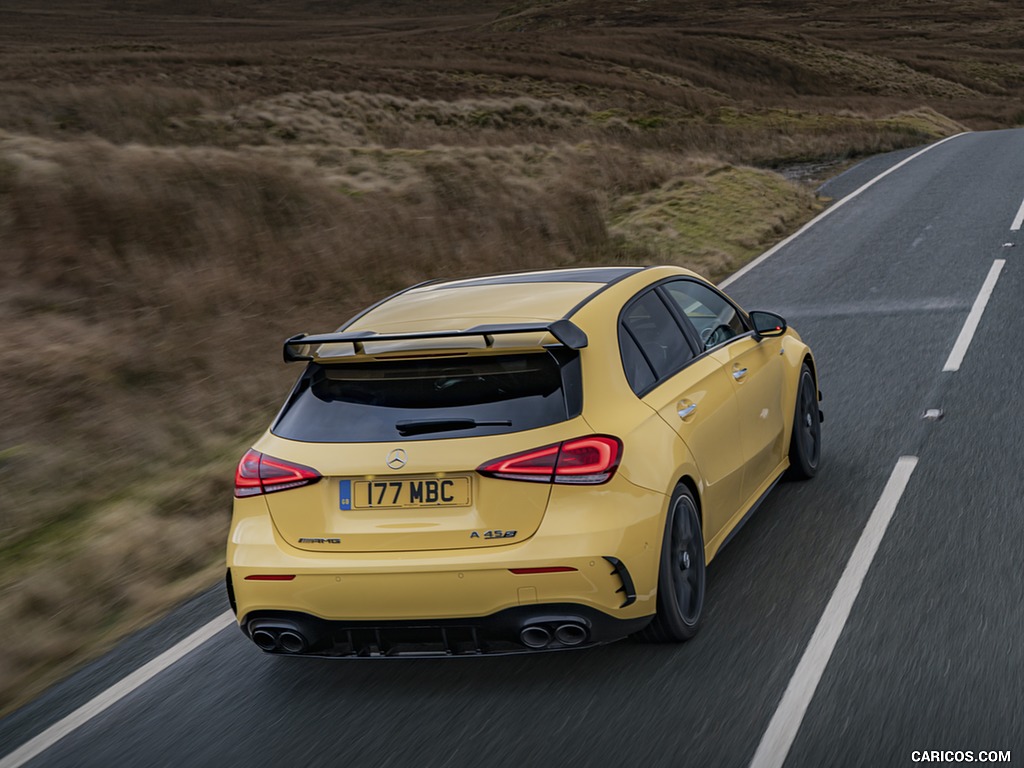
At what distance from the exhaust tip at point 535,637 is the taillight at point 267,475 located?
965 mm

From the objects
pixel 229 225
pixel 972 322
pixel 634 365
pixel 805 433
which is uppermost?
pixel 634 365

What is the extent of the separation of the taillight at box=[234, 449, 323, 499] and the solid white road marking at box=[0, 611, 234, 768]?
0.99 m

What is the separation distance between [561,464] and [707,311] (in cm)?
249

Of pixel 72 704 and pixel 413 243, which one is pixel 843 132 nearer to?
pixel 413 243

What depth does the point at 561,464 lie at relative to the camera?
429 cm

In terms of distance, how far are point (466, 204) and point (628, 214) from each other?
148 inches

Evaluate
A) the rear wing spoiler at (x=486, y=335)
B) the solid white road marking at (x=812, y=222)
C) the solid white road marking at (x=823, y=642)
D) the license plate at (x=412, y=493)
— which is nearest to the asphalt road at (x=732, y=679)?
the solid white road marking at (x=823, y=642)

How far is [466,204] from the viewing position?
18.6 m

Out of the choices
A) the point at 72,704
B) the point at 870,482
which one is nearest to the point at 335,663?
the point at 72,704

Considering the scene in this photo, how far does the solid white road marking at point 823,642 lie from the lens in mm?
3895

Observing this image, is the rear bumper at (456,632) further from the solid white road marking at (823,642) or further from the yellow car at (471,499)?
the solid white road marking at (823,642)

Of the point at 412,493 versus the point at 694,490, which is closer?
the point at 412,493

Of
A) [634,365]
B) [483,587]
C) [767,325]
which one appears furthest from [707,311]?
[483,587]

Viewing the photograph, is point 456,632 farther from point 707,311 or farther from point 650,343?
point 707,311
